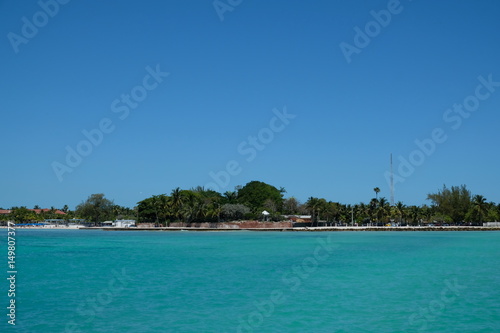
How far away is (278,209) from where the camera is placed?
447 ft

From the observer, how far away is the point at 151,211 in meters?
112

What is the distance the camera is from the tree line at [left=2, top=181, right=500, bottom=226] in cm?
10733

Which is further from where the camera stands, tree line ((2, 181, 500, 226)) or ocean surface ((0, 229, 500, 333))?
tree line ((2, 181, 500, 226))

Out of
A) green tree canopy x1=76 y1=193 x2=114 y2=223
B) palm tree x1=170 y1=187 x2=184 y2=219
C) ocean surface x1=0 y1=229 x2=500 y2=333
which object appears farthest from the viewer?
green tree canopy x1=76 y1=193 x2=114 y2=223

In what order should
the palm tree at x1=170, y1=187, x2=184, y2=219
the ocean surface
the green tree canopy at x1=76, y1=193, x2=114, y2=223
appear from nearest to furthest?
1. the ocean surface
2. the palm tree at x1=170, y1=187, x2=184, y2=219
3. the green tree canopy at x1=76, y1=193, x2=114, y2=223

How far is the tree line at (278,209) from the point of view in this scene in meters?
107

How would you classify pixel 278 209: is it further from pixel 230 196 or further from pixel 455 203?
pixel 455 203

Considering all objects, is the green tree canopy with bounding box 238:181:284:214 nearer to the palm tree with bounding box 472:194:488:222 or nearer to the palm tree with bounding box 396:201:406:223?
the palm tree with bounding box 396:201:406:223

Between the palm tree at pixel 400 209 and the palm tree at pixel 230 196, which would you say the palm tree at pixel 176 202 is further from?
the palm tree at pixel 400 209

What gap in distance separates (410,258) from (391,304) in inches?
810

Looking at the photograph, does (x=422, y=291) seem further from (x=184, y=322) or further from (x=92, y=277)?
(x=92, y=277)

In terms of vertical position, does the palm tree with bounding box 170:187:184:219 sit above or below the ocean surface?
above

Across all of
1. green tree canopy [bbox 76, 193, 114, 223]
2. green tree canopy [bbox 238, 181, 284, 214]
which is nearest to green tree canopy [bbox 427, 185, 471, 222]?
green tree canopy [bbox 238, 181, 284, 214]

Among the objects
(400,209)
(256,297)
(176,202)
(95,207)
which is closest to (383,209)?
(400,209)
